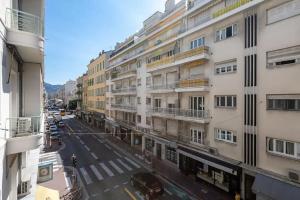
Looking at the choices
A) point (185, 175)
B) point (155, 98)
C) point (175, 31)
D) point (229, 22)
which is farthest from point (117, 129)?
point (229, 22)

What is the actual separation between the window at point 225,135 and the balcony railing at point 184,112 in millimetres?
1642

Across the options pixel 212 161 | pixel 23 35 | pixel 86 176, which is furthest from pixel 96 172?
pixel 23 35

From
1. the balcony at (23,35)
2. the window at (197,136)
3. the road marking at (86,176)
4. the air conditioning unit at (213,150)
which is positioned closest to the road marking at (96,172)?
the road marking at (86,176)

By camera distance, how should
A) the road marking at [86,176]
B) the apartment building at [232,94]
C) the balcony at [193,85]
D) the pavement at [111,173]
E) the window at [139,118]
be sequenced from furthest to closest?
1. the window at [139,118]
2. the road marking at [86,176]
3. the balcony at [193,85]
4. the pavement at [111,173]
5. the apartment building at [232,94]

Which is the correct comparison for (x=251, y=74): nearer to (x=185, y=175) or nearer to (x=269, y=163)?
(x=269, y=163)

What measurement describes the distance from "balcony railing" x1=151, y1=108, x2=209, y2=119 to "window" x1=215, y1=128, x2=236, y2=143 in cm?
164

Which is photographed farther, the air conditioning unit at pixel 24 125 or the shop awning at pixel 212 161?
the shop awning at pixel 212 161

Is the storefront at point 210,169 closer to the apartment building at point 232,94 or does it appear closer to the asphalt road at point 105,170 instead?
the apartment building at point 232,94

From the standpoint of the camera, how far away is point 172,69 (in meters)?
21.2

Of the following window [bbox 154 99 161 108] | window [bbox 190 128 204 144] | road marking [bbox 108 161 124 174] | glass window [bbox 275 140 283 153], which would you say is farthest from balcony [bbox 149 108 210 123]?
road marking [bbox 108 161 124 174]

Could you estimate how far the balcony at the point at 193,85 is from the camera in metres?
16.3

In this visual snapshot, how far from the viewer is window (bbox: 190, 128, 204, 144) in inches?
688

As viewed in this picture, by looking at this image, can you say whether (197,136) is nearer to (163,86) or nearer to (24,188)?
(163,86)

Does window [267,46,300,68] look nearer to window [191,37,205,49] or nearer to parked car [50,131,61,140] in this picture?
window [191,37,205,49]
